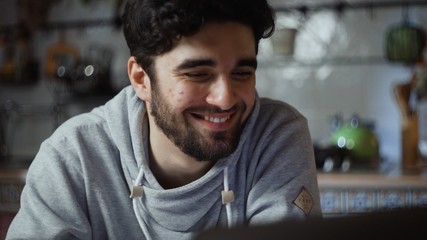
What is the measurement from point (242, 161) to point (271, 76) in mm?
1877

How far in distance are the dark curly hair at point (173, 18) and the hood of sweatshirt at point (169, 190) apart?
0.15 m

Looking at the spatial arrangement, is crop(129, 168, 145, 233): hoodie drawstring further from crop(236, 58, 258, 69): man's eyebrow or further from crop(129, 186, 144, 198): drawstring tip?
crop(236, 58, 258, 69): man's eyebrow

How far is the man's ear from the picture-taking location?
1221mm

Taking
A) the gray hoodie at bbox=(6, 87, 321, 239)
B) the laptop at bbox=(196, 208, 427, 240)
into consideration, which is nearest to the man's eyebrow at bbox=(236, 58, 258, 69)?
the gray hoodie at bbox=(6, 87, 321, 239)

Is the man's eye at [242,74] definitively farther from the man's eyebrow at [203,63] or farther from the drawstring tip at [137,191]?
the drawstring tip at [137,191]

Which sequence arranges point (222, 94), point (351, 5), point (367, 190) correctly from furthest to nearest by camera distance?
point (351, 5)
point (367, 190)
point (222, 94)

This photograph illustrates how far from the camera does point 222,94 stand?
41.3 inches

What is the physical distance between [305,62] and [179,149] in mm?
1952

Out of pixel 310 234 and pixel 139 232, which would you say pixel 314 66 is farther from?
pixel 310 234


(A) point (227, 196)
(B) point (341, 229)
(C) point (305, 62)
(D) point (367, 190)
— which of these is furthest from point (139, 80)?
(C) point (305, 62)

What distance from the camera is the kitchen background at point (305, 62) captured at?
9.55ft

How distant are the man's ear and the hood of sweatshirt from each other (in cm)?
4

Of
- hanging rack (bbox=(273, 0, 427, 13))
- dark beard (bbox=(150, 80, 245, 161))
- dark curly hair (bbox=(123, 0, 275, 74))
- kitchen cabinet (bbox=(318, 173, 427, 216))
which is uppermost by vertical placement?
dark curly hair (bbox=(123, 0, 275, 74))

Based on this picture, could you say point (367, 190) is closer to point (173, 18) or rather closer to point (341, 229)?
point (173, 18)
